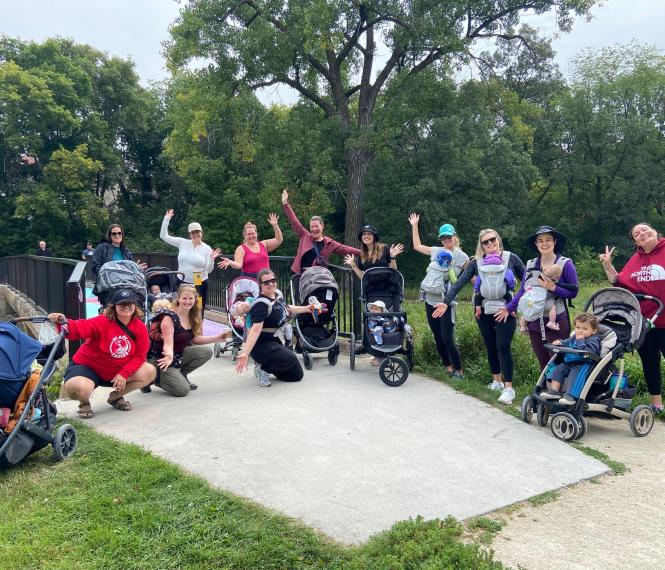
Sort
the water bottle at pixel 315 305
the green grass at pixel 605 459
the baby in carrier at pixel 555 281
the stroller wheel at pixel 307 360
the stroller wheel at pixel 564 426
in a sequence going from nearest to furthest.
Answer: the green grass at pixel 605 459, the stroller wheel at pixel 564 426, the baby in carrier at pixel 555 281, the water bottle at pixel 315 305, the stroller wheel at pixel 307 360

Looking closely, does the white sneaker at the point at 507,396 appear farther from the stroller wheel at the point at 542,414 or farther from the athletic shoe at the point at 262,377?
the athletic shoe at the point at 262,377

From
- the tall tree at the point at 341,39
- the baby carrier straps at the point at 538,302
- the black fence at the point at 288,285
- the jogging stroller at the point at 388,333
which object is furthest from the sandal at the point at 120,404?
the tall tree at the point at 341,39

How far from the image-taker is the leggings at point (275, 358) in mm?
6051

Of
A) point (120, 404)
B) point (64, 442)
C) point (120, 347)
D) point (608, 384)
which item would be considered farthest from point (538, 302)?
point (64, 442)

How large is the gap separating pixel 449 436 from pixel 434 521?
1.56 meters

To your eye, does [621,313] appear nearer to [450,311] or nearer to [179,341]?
[450,311]

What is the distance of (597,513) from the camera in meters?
3.34

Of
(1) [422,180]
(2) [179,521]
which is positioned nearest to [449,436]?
(2) [179,521]

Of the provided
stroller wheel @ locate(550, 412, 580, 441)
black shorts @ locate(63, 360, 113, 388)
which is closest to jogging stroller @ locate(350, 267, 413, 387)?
stroller wheel @ locate(550, 412, 580, 441)

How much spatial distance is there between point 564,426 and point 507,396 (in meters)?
0.93

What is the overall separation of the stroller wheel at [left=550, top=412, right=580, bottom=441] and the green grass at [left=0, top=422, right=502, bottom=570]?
6.25 ft

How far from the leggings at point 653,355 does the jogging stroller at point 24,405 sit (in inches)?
196

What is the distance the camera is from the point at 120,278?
19.9 ft

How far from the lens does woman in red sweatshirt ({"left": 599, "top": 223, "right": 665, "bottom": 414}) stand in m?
4.92
